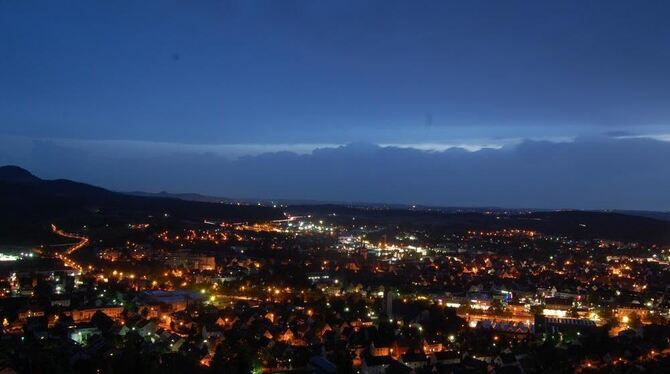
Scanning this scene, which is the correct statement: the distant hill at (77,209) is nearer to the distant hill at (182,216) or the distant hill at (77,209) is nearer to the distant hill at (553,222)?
the distant hill at (182,216)

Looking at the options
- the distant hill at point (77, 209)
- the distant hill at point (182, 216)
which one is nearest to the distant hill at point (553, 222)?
the distant hill at point (182, 216)

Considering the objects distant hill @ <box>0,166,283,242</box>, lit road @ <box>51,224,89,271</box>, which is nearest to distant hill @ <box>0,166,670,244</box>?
distant hill @ <box>0,166,283,242</box>

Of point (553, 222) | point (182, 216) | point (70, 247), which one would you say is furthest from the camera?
point (553, 222)

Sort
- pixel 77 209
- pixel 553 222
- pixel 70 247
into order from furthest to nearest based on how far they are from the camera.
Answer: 1. pixel 553 222
2. pixel 77 209
3. pixel 70 247

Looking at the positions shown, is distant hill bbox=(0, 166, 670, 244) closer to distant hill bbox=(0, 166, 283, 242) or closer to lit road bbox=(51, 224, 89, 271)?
distant hill bbox=(0, 166, 283, 242)

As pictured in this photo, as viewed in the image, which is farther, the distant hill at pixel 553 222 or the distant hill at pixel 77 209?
the distant hill at pixel 553 222

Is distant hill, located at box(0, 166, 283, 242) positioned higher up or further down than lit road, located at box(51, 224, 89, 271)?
higher up

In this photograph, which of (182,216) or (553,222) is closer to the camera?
(182,216)

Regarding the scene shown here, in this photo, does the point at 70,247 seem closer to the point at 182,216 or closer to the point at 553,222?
the point at 182,216

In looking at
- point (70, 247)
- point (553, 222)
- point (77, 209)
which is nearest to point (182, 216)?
point (77, 209)

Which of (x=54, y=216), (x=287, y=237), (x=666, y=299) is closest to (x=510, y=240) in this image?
(x=287, y=237)
